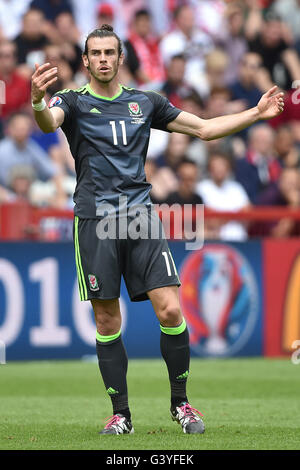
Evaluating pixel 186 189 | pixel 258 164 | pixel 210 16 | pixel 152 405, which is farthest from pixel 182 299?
pixel 210 16

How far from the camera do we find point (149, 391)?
8547 mm

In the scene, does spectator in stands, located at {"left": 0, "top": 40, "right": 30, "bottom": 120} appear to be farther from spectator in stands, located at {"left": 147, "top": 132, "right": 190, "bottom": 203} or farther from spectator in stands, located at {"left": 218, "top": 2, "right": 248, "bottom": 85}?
spectator in stands, located at {"left": 218, "top": 2, "right": 248, "bottom": 85}

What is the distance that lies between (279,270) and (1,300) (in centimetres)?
304

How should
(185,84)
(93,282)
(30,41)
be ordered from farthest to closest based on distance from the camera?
(185,84) < (30,41) < (93,282)

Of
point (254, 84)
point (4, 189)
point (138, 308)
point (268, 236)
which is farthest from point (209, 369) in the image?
point (254, 84)

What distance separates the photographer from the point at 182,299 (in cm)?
1085

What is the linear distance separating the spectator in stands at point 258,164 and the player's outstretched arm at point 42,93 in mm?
7275

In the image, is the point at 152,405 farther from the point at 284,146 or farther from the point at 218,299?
the point at 284,146

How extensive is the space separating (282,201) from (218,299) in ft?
6.19

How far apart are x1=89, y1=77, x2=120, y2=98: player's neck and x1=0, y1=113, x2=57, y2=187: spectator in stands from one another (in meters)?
6.06

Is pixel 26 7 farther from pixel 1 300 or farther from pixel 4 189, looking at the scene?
pixel 1 300

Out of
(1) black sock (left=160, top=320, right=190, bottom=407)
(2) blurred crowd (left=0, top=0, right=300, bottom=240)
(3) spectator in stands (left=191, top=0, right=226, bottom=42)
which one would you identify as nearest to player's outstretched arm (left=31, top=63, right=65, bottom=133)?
(1) black sock (left=160, top=320, right=190, bottom=407)

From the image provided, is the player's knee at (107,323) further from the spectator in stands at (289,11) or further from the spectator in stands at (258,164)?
the spectator in stands at (289,11)

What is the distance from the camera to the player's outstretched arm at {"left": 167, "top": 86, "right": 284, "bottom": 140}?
617cm
